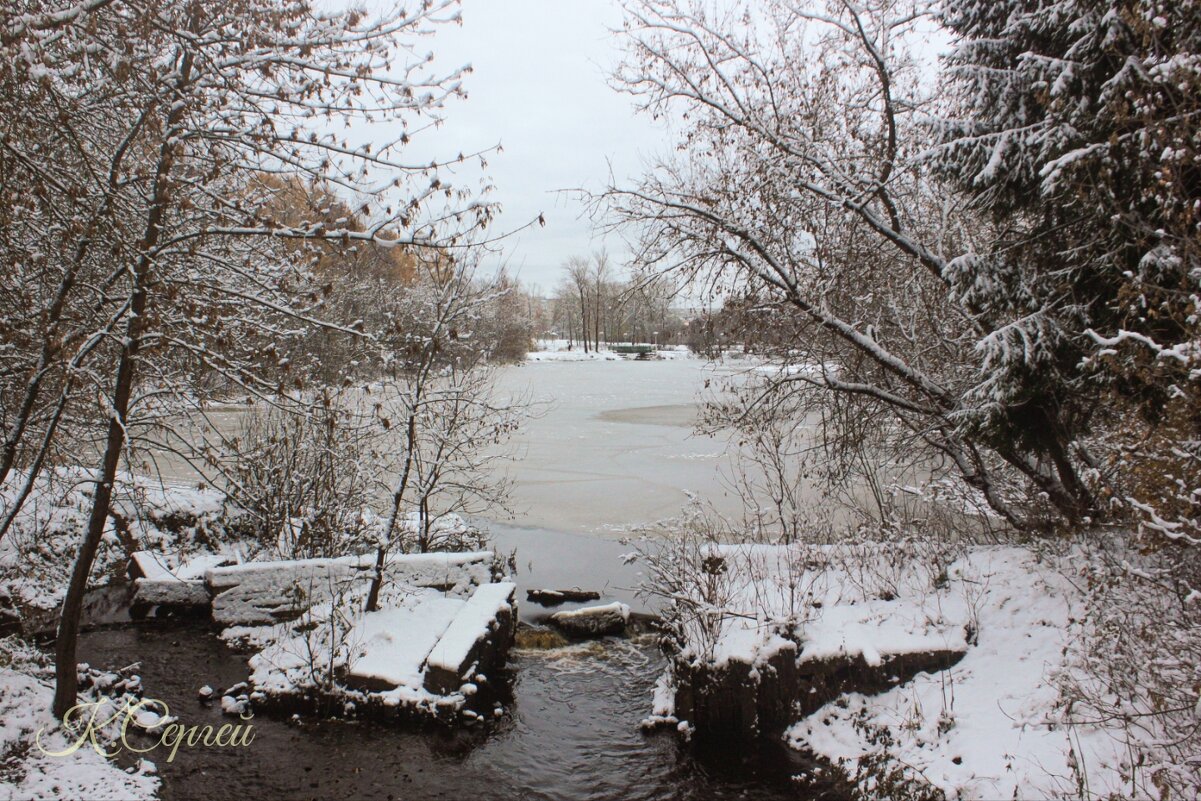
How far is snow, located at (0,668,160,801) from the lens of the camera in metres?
5.04

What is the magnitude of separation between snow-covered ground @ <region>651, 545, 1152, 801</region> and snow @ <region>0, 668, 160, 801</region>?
14.7 ft

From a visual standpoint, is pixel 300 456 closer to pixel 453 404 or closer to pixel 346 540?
pixel 346 540

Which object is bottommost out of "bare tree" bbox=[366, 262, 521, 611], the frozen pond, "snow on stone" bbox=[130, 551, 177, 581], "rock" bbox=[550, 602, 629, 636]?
"rock" bbox=[550, 602, 629, 636]

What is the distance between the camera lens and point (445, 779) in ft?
19.4

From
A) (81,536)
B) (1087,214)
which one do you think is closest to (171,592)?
(81,536)

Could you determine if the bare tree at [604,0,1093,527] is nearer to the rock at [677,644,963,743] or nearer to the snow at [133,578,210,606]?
the rock at [677,644,963,743]

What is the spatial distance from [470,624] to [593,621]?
181 cm

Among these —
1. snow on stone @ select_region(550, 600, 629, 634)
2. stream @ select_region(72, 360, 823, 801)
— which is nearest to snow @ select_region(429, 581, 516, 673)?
stream @ select_region(72, 360, 823, 801)

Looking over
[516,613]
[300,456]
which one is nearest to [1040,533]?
[516,613]

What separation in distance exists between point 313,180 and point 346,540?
6828 mm

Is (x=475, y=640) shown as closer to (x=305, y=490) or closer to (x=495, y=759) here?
(x=495, y=759)

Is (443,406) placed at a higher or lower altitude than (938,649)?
higher

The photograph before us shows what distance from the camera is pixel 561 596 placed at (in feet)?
32.1

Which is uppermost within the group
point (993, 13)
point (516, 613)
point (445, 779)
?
point (993, 13)
